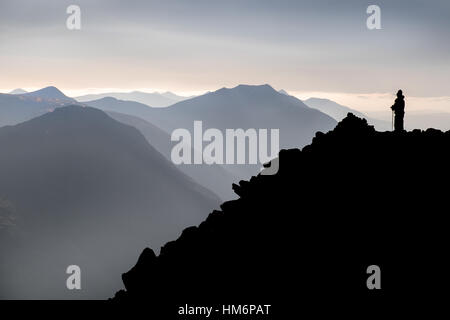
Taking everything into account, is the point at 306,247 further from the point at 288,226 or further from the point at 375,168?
the point at 375,168

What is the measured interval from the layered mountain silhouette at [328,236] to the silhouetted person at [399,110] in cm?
352

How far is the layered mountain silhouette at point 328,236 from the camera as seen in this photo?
29.8 m

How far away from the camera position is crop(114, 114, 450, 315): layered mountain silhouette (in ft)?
97.9

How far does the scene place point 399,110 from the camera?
141ft

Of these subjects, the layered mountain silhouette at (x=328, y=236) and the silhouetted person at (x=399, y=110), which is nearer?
the layered mountain silhouette at (x=328, y=236)

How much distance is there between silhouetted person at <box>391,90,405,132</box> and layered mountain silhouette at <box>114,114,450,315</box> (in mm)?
3525

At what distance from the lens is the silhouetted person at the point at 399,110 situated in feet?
140

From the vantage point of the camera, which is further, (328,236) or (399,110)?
(399,110)

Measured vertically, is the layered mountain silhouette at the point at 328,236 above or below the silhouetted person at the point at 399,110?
below

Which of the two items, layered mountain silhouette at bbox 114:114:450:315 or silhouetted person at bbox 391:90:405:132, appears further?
silhouetted person at bbox 391:90:405:132

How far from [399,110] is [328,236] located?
1663cm
